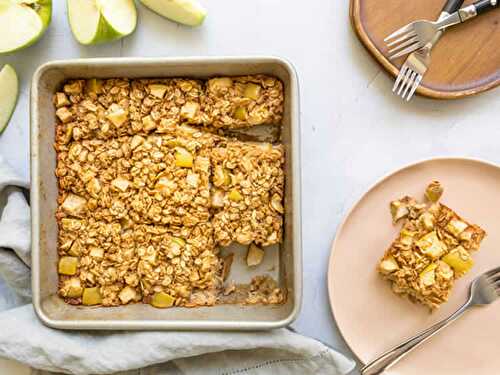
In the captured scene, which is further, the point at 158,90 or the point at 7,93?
the point at 7,93

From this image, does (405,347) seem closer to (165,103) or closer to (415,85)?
(415,85)

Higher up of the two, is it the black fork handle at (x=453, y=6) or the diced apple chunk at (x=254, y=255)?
the black fork handle at (x=453, y=6)

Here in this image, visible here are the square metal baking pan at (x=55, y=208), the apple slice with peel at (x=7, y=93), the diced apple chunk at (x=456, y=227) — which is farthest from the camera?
the apple slice with peel at (x=7, y=93)

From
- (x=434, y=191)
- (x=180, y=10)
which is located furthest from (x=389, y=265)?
(x=180, y=10)

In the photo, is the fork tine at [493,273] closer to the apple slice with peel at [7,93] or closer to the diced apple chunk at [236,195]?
the diced apple chunk at [236,195]

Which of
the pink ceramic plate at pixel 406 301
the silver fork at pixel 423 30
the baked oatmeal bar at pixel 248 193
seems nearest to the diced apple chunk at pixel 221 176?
the baked oatmeal bar at pixel 248 193

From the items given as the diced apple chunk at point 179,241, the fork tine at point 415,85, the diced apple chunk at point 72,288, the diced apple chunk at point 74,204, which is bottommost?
the diced apple chunk at point 72,288

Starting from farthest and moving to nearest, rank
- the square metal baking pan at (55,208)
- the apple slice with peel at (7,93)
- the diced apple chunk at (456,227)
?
the apple slice with peel at (7,93) < the diced apple chunk at (456,227) < the square metal baking pan at (55,208)

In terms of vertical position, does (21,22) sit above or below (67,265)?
above
